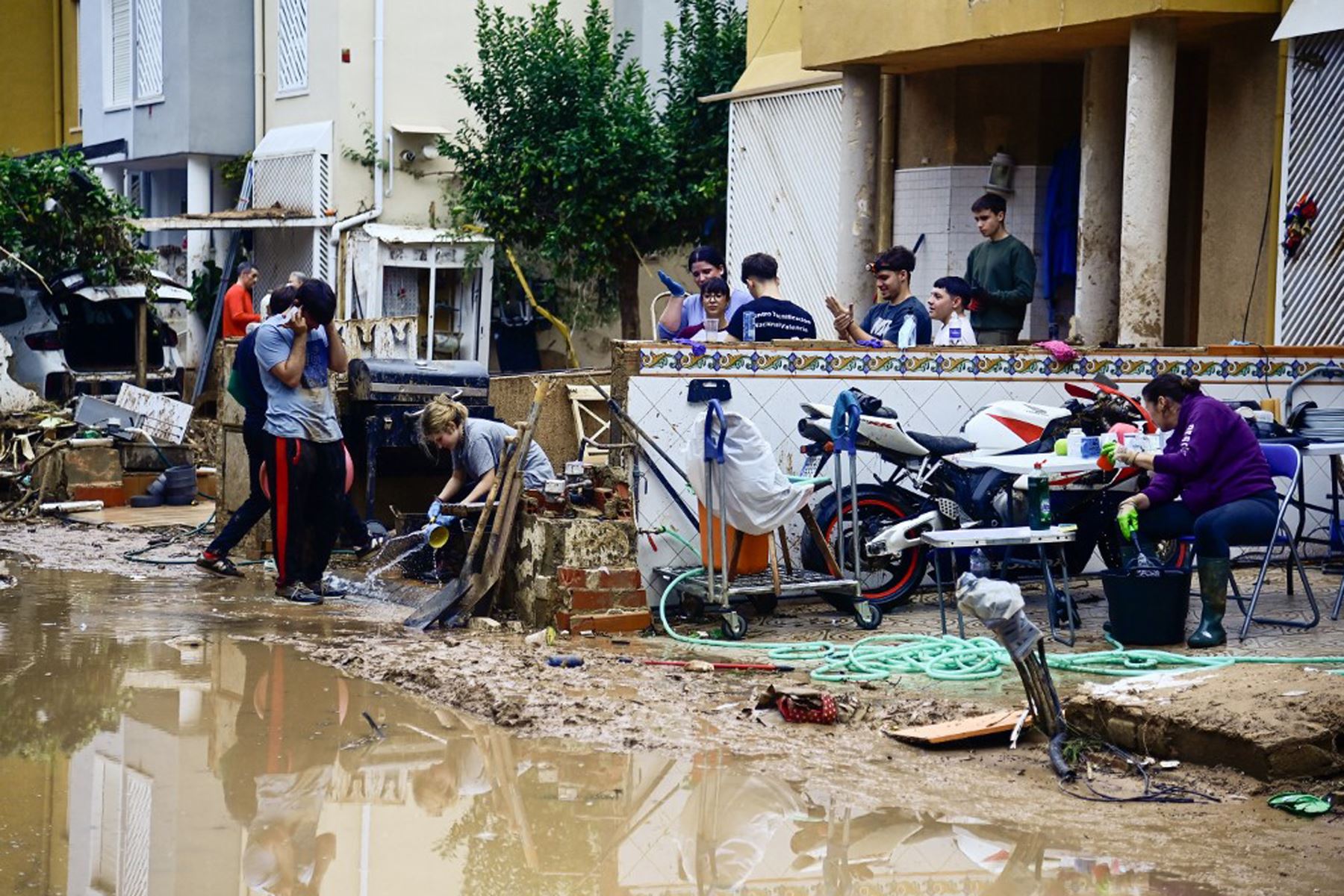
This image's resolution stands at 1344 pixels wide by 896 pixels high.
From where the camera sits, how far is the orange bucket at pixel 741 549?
9266mm

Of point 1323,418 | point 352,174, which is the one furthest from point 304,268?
Answer: point 1323,418

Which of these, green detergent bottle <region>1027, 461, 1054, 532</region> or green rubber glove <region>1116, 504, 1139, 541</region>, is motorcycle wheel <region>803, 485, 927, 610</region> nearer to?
green detergent bottle <region>1027, 461, 1054, 532</region>

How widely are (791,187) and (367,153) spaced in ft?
30.6

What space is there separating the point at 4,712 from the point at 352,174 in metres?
18.0

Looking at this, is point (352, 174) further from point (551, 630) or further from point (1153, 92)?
point (551, 630)

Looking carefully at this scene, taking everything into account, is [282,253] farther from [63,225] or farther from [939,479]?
[939,479]

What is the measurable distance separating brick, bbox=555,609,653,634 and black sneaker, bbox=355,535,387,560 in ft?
10.4

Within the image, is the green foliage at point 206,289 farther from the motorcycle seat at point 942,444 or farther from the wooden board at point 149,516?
the motorcycle seat at point 942,444

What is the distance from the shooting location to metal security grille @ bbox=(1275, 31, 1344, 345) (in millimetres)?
12180

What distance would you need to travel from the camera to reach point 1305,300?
12375mm

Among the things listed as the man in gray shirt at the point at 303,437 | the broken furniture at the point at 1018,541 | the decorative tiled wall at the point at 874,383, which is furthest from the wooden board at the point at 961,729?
the man in gray shirt at the point at 303,437

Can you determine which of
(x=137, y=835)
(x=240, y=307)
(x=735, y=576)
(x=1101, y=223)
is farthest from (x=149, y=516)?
(x=137, y=835)

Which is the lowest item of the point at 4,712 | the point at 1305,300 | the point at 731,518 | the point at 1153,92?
the point at 4,712

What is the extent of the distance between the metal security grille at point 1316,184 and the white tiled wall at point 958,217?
2.74 metres
